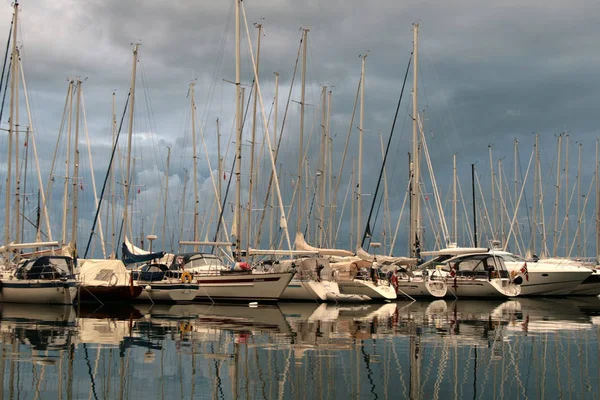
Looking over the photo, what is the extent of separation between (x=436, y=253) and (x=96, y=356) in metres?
34.4

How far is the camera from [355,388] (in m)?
13.7

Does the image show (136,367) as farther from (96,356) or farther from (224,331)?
(224,331)

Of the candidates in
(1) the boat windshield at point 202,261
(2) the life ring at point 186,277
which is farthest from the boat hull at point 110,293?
(1) the boat windshield at point 202,261

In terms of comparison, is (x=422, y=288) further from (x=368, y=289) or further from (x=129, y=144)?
(x=129, y=144)

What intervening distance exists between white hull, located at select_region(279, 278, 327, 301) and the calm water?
8360 millimetres

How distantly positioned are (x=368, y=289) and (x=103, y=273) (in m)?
15.3

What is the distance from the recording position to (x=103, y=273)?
40.6 meters

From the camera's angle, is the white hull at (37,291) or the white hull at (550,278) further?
the white hull at (550,278)

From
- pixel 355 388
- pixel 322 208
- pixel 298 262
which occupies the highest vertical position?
pixel 322 208

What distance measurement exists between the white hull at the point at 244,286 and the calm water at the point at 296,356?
5.98 meters

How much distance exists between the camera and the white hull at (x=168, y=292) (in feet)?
124

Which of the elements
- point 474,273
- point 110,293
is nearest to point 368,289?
point 474,273

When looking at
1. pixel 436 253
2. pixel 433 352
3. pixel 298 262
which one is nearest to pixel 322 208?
pixel 436 253

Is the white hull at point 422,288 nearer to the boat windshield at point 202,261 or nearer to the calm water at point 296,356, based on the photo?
the boat windshield at point 202,261
